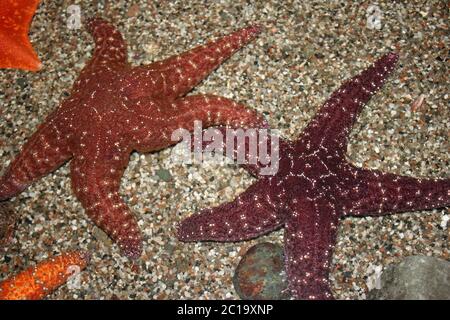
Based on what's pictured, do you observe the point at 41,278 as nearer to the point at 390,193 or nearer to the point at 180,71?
the point at 180,71

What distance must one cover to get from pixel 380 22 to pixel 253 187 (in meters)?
3.05

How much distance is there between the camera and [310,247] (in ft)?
14.2

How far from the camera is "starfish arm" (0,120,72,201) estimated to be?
4.86 metres

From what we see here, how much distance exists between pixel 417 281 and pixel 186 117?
278 centimetres

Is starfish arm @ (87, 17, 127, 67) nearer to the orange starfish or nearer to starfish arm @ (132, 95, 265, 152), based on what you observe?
starfish arm @ (132, 95, 265, 152)

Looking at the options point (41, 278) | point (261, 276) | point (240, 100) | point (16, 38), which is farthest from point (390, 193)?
point (16, 38)

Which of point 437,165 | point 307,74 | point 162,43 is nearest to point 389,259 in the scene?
point 437,165

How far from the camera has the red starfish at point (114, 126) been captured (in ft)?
15.5

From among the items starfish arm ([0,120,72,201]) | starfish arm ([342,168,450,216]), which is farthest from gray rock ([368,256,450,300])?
starfish arm ([0,120,72,201])

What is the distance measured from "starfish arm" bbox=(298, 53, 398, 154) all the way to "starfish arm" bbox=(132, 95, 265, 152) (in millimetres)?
610

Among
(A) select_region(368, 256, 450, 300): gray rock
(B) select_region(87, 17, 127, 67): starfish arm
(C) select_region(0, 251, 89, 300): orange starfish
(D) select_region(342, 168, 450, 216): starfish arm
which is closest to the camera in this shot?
(A) select_region(368, 256, 450, 300): gray rock

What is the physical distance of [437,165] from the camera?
5.20m
